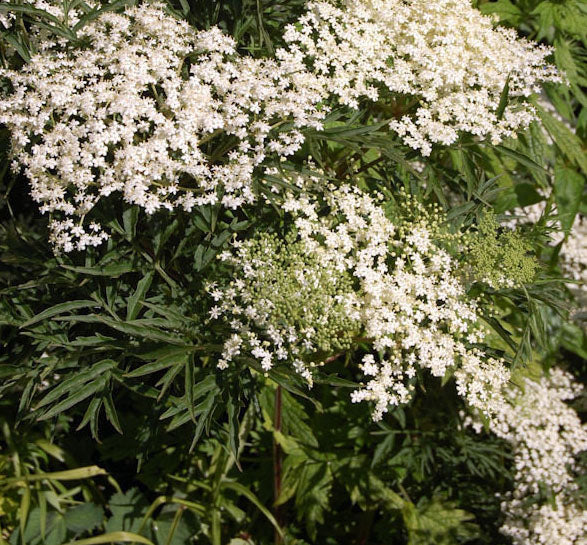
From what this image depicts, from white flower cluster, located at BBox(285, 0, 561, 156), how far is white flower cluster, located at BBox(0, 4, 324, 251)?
0.18 m

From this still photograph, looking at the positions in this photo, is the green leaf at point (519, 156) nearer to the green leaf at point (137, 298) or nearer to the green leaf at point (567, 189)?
the green leaf at point (567, 189)

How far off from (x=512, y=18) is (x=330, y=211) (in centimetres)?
122

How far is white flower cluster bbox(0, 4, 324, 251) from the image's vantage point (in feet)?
5.39

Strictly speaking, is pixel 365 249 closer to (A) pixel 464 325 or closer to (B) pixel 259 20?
(A) pixel 464 325

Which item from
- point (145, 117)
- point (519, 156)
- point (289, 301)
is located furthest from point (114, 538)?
point (519, 156)

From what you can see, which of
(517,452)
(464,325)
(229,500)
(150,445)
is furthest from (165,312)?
(517,452)

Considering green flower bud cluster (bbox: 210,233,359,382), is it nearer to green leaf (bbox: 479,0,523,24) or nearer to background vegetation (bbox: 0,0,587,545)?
background vegetation (bbox: 0,0,587,545)

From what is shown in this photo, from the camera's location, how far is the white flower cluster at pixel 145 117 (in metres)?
1.64

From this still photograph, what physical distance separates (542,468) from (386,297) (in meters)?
1.59

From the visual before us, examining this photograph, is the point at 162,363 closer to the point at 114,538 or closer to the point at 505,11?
the point at 114,538

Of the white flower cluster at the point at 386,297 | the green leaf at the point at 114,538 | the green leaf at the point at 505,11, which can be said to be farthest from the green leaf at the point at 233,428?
the green leaf at the point at 505,11

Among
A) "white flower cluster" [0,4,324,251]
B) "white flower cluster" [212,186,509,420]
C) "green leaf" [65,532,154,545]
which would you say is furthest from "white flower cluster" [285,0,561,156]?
"green leaf" [65,532,154,545]

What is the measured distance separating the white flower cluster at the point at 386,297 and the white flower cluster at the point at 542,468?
103 centimetres

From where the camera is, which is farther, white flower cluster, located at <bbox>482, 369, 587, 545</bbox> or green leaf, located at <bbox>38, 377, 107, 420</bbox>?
white flower cluster, located at <bbox>482, 369, 587, 545</bbox>
